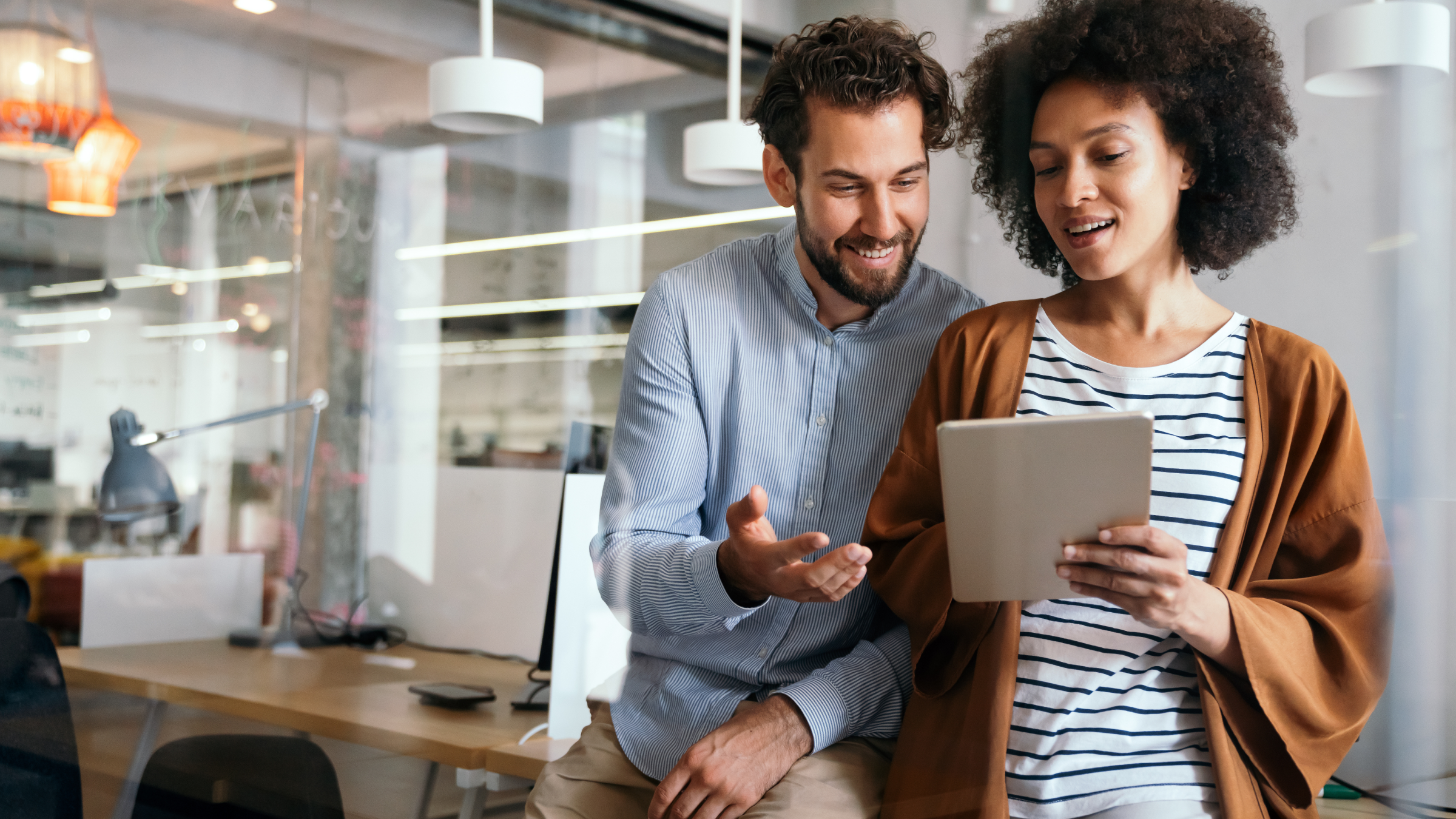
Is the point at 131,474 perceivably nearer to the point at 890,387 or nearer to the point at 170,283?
the point at 170,283

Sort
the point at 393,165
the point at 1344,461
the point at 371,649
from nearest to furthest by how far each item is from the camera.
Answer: the point at 1344,461 → the point at 371,649 → the point at 393,165

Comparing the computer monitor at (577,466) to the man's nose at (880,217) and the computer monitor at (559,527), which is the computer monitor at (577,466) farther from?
the man's nose at (880,217)

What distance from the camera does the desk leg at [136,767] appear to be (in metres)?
1.72

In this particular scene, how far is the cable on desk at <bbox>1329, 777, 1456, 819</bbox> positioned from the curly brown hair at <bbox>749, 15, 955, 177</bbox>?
642mm

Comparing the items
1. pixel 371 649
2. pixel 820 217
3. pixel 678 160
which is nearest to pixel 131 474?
pixel 371 649

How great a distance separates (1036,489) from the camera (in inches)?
30.7

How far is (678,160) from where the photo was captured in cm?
152

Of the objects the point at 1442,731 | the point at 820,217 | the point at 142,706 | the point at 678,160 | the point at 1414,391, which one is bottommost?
the point at 142,706

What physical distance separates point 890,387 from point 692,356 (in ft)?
0.71

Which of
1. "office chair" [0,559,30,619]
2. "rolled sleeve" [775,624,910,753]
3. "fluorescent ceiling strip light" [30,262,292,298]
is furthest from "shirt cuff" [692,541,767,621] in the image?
"fluorescent ceiling strip light" [30,262,292,298]

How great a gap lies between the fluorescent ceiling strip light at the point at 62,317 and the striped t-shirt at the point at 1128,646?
1565 millimetres

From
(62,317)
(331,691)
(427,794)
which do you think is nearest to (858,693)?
(427,794)

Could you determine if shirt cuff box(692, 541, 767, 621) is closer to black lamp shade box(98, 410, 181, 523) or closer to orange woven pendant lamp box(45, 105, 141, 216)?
black lamp shade box(98, 410, 181, 523)

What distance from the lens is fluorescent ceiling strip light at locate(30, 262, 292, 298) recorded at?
5.94ft
